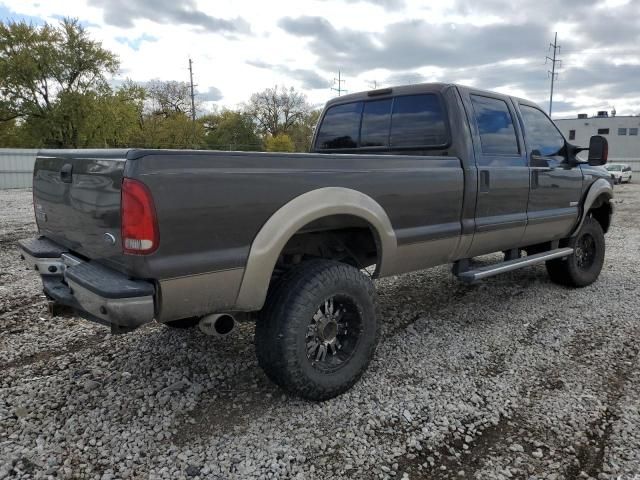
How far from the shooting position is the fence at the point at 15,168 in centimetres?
2422

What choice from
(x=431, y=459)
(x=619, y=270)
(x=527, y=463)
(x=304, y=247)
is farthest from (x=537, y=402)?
(x=619, y=270)

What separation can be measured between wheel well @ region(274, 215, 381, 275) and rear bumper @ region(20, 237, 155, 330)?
3.15 ft

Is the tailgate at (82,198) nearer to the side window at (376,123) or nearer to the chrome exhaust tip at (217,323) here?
the chrome exhaust tip at (217,323)

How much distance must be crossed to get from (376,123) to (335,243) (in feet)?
4.86

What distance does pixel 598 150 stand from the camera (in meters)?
5.12

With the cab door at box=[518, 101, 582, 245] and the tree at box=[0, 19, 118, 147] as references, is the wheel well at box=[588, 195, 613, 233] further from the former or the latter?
the tree at box=[0, 19, 118, 147]

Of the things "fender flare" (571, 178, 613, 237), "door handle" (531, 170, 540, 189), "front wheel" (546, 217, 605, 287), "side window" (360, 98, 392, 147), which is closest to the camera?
"side window" (360, 98, 392, 147)

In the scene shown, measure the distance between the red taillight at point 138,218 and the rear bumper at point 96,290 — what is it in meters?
0.18

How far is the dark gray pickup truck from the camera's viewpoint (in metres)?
2.34

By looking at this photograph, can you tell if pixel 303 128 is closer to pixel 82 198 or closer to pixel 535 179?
pixel 535 179

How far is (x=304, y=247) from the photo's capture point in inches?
128

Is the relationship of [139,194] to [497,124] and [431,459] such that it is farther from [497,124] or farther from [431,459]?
[497,124]

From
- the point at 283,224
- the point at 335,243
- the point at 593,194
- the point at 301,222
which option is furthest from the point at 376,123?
the point at 593,194

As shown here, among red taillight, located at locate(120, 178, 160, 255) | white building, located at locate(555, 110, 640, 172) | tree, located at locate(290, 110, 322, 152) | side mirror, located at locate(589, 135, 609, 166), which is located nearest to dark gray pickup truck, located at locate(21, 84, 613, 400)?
red taillight, located at locate(120, 178, 160, 255)
